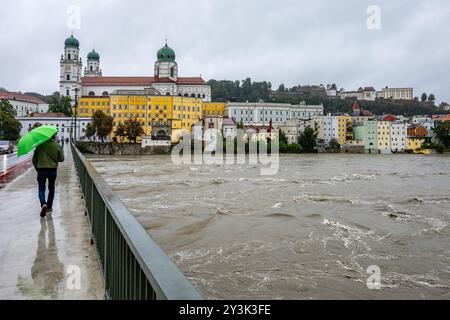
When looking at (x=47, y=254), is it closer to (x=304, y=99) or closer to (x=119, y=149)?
Result: (x=119, y=149)

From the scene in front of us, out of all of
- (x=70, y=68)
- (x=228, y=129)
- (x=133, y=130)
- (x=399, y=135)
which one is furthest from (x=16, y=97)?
(x=399, y=135)

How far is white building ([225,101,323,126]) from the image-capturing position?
114625mm

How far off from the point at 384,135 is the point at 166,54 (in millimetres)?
59581

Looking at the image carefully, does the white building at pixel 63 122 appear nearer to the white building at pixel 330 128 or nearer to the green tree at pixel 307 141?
the green tree at pixel 307 141

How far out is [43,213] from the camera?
25.5 feet

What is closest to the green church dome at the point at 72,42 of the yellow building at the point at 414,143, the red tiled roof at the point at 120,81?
the red tiled roof at the point at 120,81

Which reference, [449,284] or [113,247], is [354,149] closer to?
[449,284]

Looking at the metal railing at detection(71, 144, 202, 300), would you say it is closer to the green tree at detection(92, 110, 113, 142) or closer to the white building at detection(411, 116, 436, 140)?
the green tree at detection(92, 110, 113, 142)

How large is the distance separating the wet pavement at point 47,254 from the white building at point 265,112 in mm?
102048

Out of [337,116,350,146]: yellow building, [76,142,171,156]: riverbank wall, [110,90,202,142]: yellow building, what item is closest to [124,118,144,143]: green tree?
[76,142,171,156]: riverbank wall

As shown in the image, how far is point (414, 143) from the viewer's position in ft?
363

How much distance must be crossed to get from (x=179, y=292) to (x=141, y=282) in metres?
0.65
